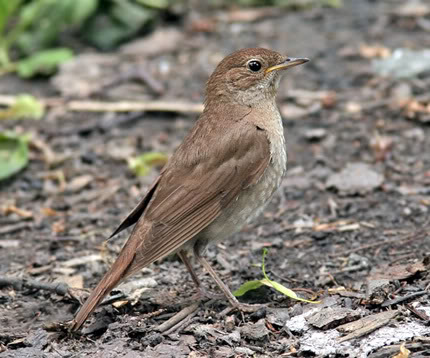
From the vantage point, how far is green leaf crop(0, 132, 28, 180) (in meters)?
7.80

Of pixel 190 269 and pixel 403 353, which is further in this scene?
pixel 190 269

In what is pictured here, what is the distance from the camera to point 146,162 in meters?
7.85

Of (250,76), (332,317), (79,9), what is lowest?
(332,317)

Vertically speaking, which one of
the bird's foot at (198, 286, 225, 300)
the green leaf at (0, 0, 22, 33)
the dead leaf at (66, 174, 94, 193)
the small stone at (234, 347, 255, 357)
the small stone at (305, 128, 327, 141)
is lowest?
the bird's foot at (198, 286, 225, 300)

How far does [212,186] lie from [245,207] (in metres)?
0.28

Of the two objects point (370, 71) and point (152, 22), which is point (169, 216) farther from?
point (152, 22)

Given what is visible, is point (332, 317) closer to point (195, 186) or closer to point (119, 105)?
point (195, 186)

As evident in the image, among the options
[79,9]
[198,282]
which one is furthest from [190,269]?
[79,9]

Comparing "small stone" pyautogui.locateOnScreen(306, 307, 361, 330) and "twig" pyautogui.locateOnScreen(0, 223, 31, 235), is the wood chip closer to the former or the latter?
"small stone" pyautogui.locateOnScreen(306, 307, 361, 330)

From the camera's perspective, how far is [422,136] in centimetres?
796

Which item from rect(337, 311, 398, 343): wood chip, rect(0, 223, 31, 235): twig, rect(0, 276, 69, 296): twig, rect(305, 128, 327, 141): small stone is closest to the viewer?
rect(337, 311, 398, 343): wood chip

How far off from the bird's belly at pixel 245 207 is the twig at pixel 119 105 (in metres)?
3.22

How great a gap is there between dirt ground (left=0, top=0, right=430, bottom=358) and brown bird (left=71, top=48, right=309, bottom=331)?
43 centimetres

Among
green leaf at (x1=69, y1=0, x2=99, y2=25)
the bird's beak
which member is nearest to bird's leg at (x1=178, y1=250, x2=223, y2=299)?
the bird's beak
